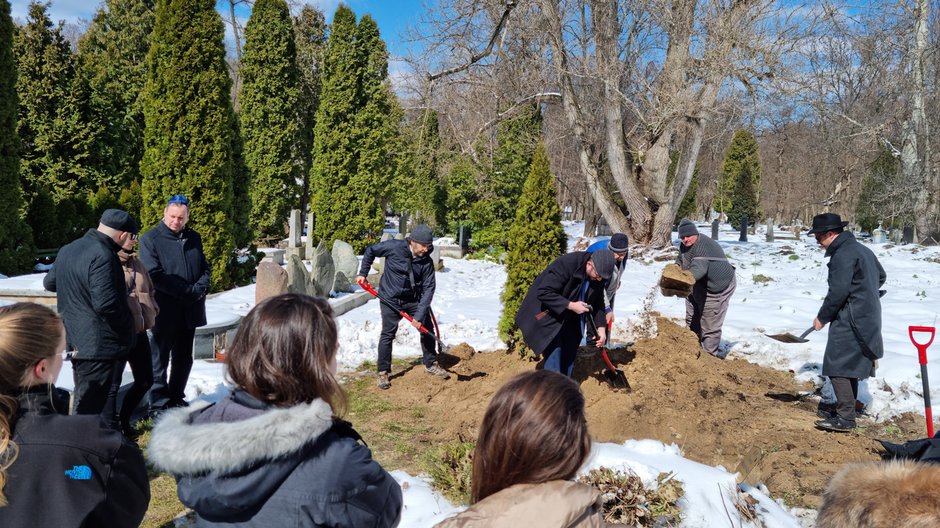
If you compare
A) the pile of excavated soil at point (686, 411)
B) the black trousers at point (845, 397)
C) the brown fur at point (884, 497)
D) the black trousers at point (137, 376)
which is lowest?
the pile of excavated soil at point (686, 411)

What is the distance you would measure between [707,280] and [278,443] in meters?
6.62

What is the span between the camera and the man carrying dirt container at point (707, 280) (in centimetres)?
716

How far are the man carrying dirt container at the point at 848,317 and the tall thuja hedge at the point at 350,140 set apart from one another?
40.6 ft

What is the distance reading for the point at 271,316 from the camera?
159 cm

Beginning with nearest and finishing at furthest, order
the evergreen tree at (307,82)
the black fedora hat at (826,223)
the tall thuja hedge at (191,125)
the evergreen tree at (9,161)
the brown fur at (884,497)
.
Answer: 1. the brown fur at (884,497)
2. the black fedora hat at (826,223)
3. the tall thuja hedge at (191,125)
4. the evergreen tree at (9,161)
5. the evergreen tree at (307,82)

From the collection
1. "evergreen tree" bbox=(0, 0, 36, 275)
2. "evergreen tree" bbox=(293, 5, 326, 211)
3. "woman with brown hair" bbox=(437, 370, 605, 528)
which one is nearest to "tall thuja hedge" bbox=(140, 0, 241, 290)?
"evergreen tree" bbox=(0, 0, 36, 275)

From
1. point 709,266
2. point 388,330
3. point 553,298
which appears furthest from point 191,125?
point 709,266

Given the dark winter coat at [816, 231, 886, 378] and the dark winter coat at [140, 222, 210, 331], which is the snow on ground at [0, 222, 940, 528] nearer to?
the dark winter coat at [140, 222, 210, 331]

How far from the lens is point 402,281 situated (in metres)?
6.25

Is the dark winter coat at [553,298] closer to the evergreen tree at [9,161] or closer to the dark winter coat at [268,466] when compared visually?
the dark winter coat at [268,466]

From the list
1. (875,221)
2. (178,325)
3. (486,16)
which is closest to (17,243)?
(178,325)

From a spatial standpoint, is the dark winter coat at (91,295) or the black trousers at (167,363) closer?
the dark winter coat at (91,295)

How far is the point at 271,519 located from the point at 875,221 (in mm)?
33542

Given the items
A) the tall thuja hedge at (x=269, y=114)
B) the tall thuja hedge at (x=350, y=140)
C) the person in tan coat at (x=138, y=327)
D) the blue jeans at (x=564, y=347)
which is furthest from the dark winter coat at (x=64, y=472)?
the tall thuja hedge at (x=269, y=114)
